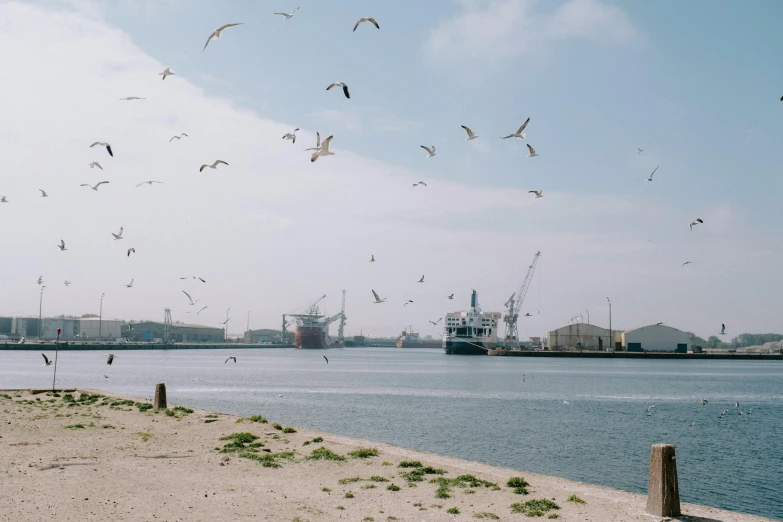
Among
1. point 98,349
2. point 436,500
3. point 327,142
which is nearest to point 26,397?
point 327,142

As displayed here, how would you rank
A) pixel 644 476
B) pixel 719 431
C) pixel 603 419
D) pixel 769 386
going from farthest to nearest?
pixel 769 386, pixel 603 419, pixel 719 431, pixel 644 476

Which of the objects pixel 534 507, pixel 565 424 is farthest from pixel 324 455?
pixel 565 424

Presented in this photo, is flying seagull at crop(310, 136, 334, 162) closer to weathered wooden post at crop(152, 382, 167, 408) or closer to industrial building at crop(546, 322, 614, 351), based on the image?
weathered wooden post at crop(152, 382, 167, 408)

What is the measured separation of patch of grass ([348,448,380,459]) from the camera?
19.0 metres

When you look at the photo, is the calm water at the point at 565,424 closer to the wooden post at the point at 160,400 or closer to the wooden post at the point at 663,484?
the wooden post at the point at 160,400

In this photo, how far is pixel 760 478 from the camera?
2461 centimetres

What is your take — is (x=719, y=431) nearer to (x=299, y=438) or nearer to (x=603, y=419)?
(x=603, y=419)

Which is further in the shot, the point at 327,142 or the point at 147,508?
the point at 327,142

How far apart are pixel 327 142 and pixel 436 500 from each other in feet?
42.9

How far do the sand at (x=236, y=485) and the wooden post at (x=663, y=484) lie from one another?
303 millimetres

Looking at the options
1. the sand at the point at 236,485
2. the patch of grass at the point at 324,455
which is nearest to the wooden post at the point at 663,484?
the sand at the point at 236,485

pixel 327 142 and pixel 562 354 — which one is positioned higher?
pixel 327 142

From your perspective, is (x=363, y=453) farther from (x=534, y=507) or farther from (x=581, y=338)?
(x=581, y=338)

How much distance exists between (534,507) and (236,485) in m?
6.69
